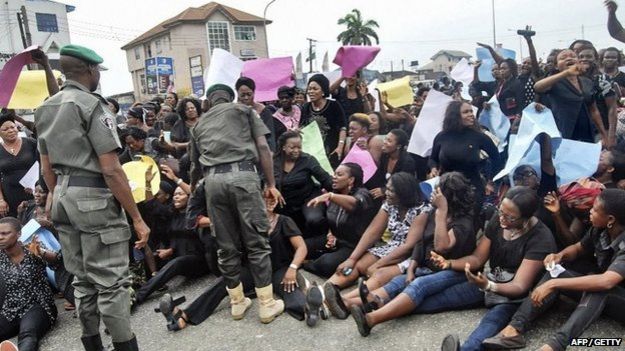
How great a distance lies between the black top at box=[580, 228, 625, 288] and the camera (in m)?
2.86

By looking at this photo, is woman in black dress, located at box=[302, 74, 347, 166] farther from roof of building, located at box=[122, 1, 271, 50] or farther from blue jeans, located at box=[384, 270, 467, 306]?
roof of building, located at box=[122, 1, 271, 50]

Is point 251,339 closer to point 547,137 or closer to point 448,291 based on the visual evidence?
point 448,291

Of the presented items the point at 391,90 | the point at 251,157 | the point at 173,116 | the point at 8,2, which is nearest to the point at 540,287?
the point at 251,157

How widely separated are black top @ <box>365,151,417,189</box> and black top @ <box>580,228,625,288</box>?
79.5 inches

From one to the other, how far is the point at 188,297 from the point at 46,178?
6.09 feet

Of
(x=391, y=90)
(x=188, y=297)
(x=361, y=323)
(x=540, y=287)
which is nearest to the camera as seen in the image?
(x=540, y=287)

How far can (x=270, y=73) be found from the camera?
670 centimetres

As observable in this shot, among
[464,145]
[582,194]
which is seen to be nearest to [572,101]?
[464,145]

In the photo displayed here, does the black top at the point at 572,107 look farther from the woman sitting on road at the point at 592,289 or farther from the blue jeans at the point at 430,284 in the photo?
the blue jeans at the point at 430,284

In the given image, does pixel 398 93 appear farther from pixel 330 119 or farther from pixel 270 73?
pixel 270 73

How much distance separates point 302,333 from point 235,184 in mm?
1197

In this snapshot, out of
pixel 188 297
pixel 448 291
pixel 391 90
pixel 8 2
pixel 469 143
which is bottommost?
pixel 188 297

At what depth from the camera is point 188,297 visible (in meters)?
4.52

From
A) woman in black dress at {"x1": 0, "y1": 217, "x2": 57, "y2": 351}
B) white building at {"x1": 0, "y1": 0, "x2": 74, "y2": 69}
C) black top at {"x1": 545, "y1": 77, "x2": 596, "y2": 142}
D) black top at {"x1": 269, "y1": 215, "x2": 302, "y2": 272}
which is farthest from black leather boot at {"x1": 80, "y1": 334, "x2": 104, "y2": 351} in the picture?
white building at {"x1": 0, "y1": 0, "x2": 74, "y2": 69}
